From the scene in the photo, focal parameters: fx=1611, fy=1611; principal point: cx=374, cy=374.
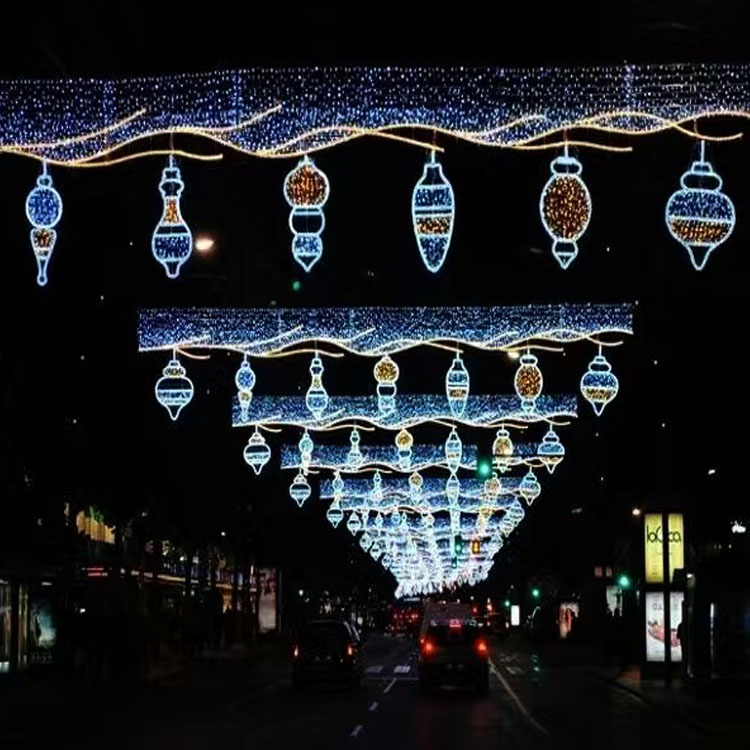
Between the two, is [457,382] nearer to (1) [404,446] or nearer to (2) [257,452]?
(2) [257,452]

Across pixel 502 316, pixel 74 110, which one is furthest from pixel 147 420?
pixel 74 110

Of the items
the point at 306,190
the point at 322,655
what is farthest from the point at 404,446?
the point at 306,190

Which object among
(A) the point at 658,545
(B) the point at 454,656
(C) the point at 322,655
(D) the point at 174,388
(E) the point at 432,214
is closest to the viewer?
(E) the point at 432,214

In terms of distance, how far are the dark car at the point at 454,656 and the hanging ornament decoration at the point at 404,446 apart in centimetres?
605

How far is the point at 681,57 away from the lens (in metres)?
29.1

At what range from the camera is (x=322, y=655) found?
44.1m

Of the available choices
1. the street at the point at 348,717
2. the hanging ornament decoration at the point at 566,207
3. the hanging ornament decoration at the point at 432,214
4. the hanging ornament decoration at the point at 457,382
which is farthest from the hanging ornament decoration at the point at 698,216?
the hanging ornament decoration at the point at 457,382

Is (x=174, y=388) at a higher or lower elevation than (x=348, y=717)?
higher

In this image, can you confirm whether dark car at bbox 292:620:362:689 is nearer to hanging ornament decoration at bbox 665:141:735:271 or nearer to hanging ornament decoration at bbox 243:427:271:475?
hanging ornament decoration at bbox 243:427:271:475

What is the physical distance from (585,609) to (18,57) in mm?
62295

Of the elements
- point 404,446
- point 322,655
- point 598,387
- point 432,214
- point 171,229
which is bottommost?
point 322,655

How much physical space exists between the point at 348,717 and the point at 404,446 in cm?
1531

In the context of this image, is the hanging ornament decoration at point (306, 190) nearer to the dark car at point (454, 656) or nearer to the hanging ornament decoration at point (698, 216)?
the hanging ornament decoration at point (698, 216)

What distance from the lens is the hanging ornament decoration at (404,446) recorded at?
45.9m
